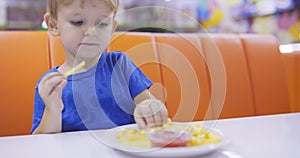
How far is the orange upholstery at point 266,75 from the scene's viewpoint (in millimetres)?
1267

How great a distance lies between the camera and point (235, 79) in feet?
4.06

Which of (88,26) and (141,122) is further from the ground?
(88,26)

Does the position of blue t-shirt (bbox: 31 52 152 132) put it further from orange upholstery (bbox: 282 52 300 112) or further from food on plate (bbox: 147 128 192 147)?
orange upholstery (bbox: 282 52 300 112)

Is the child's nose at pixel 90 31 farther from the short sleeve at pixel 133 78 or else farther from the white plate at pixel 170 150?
the white plate at pixel 170 150

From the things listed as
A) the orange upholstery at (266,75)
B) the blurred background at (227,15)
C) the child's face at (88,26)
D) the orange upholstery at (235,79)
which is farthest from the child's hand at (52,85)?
the orange upholstery at (266,75)

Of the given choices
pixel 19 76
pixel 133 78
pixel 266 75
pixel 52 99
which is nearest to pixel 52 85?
pixel 52 99

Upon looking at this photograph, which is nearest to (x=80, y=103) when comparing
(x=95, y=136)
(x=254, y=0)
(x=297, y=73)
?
(x=95, y=136)

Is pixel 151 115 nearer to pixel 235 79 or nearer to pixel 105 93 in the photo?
pixel 105 93

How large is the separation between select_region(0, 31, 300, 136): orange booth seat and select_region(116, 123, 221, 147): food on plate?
0.68ft

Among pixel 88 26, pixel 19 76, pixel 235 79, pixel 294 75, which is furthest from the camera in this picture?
pixel 294 75

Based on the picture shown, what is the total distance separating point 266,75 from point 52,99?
95 centimetres

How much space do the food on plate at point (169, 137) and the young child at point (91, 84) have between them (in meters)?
0.04

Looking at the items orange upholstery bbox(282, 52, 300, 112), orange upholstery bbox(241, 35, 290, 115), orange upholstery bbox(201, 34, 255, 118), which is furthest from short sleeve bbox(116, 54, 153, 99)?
orange upholstery bbox(282, 52, 300, 112)

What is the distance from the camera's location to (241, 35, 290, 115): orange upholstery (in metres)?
1.27
